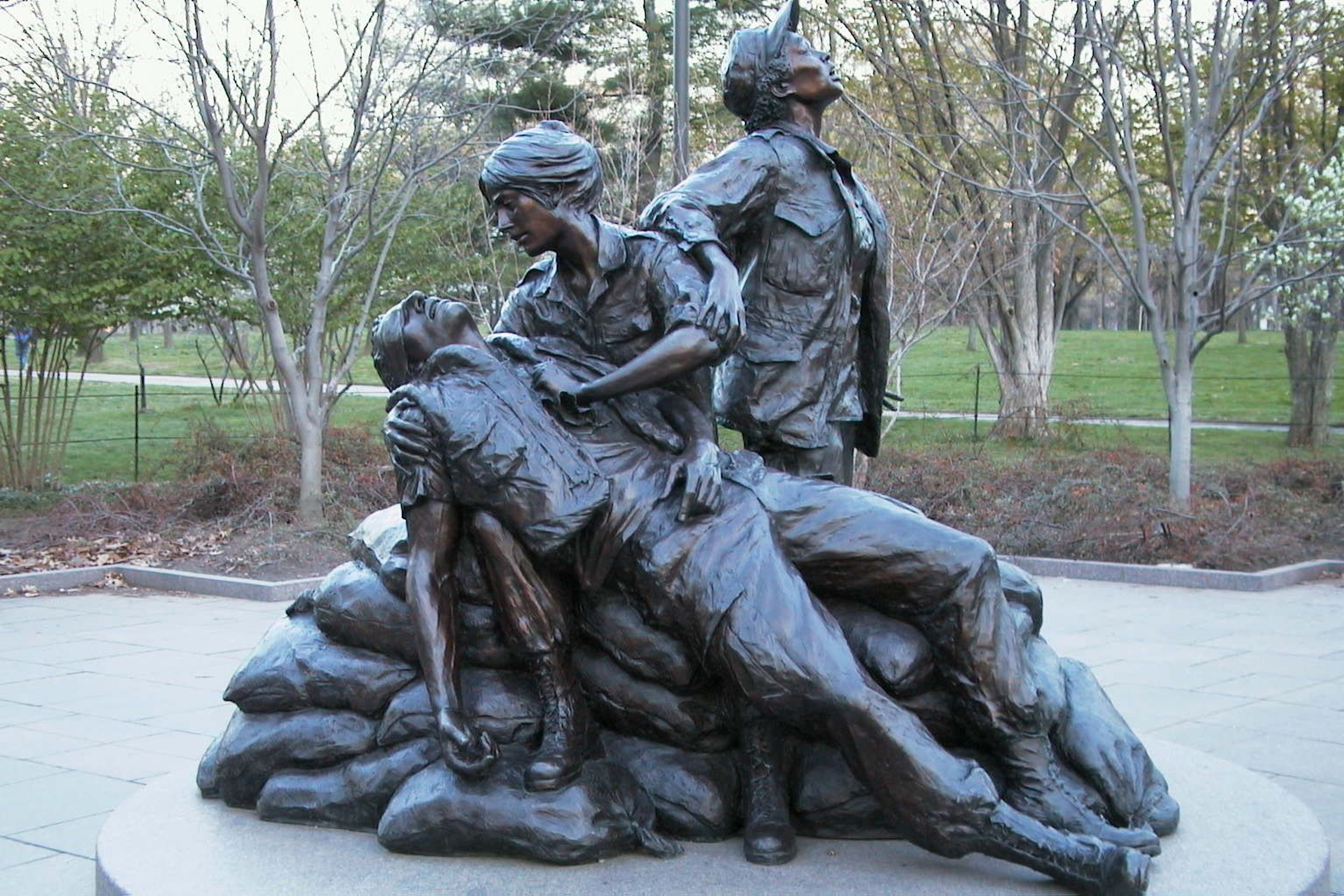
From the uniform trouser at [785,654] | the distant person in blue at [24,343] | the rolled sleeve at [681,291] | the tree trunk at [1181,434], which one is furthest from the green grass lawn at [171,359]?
the uniform trouser at [785,654]

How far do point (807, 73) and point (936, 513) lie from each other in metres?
8.05

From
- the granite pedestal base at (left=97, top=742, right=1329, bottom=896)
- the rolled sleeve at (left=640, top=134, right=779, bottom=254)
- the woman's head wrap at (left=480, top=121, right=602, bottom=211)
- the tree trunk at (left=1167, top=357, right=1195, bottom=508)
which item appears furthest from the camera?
the tree trunk at (left=1167, top=357, right=1195, bottom=508)

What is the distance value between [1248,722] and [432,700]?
3996 mm

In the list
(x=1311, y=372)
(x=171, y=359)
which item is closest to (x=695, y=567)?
(x=1311, y=372)

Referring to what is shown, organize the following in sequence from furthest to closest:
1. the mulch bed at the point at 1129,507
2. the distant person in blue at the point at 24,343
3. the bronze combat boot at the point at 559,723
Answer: the distant person in blue at the point at 24,343, the mulch bed at the point at 1129,507, the bronze combat boot at the point at 559,723

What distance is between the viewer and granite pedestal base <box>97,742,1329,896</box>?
11.2 feet

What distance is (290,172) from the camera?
1270 centimetres

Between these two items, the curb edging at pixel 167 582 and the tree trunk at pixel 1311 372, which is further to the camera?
the tree trunk at pixel 1311 372

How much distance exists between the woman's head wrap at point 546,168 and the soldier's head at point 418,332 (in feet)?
1.20

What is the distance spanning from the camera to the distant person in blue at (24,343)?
13391 mm

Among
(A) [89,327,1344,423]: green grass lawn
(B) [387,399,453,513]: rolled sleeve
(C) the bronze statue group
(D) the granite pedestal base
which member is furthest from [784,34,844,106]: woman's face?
(A) [89,327,1344,423]: green grass lawn

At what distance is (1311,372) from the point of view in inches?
688

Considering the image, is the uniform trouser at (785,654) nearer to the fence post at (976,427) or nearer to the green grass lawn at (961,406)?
the green grass lawn at (961,406)

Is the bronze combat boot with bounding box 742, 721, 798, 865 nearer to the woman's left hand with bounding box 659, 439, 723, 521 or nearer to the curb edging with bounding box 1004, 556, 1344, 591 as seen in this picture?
the woman's left hand with bounding box 659, 439, 723, 521
